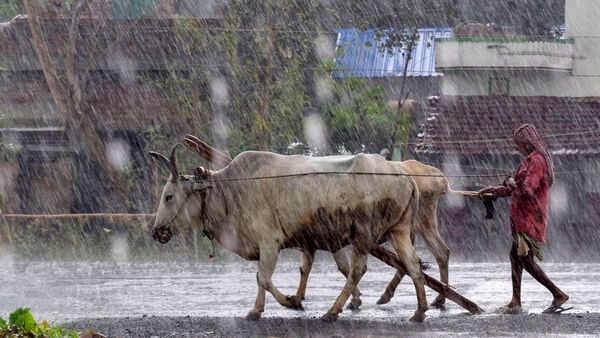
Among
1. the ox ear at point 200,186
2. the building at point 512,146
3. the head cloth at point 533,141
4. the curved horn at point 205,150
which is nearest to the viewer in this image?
the head cloth at point 533,141

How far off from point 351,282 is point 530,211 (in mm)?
2165

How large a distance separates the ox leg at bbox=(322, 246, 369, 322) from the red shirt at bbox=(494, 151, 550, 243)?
1.77 meters

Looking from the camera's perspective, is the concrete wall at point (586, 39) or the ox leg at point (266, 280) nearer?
the ox leg at point (266, 280)

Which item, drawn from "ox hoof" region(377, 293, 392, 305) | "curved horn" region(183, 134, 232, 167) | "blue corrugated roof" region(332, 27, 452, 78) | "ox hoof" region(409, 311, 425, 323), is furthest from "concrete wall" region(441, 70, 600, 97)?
"ox hoof" region(409, 311, 425, 323)

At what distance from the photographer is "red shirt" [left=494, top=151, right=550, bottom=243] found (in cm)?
1219

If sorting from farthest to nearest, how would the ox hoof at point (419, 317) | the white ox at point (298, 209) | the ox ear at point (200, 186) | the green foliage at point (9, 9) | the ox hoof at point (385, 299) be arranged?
1. the green foliage at point (9, 9)
2. the ox hoof at point (385, 299)
3. the ox ear at point (200, 186)
4. the white ox at point (298, 209)
5. the ox hoof at point (419, 317)

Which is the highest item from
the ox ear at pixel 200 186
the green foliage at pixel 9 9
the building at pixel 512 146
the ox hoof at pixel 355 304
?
the green foliage at pixel 9 9

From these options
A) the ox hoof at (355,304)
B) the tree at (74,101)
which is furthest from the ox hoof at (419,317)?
the tree at (74,101)

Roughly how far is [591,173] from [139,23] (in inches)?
494

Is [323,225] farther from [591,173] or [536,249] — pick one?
[591,173]

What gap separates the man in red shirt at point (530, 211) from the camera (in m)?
12.2

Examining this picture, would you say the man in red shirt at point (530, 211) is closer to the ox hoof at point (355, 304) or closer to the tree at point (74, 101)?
the ox hoof at point (355, 304)

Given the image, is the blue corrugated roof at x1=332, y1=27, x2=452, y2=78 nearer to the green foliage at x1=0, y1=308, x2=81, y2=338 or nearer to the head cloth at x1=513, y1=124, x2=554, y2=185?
the head cloth at x1=513, y1=124, x2=554, y2=185

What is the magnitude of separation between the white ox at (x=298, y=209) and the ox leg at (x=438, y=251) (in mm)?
1340
